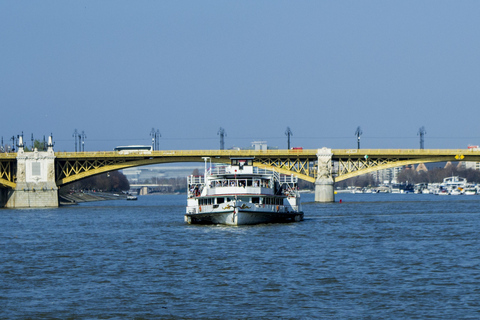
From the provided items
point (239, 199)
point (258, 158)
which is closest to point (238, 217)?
point (239, 199)

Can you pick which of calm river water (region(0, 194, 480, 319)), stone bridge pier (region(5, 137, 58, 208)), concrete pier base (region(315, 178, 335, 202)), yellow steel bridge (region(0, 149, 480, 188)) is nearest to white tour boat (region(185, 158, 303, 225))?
calm river water (region(0, 194, 480, 319))

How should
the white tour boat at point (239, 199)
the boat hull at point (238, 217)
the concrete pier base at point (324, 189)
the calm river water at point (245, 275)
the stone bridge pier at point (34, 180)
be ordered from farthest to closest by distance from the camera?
the concrete pier base at point (324, 189) → the stone bridge pier at point (34, 180) → the white tour boat at point (239, 199) → the boat hull at point (238, 217) → the calm river water at point (245, 275)

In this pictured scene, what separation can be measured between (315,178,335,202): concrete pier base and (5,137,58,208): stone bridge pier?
155ft

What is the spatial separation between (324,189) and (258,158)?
15339 millimetres

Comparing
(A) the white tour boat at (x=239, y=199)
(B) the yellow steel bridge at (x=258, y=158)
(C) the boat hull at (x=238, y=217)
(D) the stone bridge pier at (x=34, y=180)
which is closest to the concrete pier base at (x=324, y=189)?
(B) the yellow steel bridge at (x=258, y=158)

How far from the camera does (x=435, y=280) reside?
125ft

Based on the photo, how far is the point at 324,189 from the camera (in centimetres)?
14950

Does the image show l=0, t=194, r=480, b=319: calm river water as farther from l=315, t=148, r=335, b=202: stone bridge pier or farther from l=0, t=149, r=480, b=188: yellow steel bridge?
l=315, t=148, r=335, b=202: stone bridge pier

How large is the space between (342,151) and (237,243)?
88.9 metres

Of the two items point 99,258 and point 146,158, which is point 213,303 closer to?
point 99,258

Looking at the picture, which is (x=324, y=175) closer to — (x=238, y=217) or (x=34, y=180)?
(x=34, y=180)

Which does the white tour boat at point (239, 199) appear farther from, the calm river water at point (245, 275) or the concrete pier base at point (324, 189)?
the concrete pier base at point (324, 189)

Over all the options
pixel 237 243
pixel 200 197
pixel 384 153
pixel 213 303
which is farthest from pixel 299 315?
pixel 384 153

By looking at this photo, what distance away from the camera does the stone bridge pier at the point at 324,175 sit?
5684 inches
